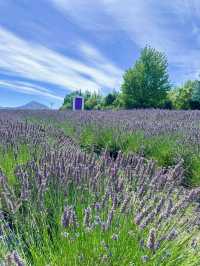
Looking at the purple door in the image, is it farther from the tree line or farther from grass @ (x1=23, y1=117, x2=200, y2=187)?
grass @ (x1=23, y1=117, x2=200, y2=187)

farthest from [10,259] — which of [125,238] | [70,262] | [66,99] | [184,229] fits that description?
[66,99]

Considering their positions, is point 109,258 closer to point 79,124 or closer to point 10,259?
point 10,259

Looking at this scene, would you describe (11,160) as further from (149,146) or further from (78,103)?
(78,103)

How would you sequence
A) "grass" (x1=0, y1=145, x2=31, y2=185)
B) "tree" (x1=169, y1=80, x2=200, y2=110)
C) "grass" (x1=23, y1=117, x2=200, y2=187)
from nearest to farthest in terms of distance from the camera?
"grass" (x1=0, y1=145, x2=31, y2=185), "grass" (x1=23, y1=117, x2=200, y2=187), "tree" (x1=169, y1=80, x2=200, y2=110)

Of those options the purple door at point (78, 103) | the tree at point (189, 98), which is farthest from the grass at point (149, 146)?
the tree at point (189, 98)

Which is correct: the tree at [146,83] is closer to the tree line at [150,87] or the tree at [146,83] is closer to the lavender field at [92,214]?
the tree line at [150,87]

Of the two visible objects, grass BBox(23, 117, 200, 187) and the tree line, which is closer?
grass BBox(23, 117, 200, 187)

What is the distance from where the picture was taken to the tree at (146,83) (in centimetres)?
2670

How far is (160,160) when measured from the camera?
155 inches

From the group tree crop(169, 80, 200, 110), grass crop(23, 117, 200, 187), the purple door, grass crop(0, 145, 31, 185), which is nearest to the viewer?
grass crop(0, 145, 31, 185)

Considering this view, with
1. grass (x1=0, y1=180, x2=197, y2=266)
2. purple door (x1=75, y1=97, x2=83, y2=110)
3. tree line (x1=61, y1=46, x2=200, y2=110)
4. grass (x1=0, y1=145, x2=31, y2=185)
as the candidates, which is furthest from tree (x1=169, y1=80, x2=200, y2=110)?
grass (x1=0, y1=180, x2=197, y2=266)

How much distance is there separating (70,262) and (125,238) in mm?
307

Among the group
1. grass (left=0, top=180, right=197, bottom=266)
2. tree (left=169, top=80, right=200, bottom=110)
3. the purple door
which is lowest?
grass (left=0, top=180, right=197, bottom=266)

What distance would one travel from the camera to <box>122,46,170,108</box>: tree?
26703 millimetres
